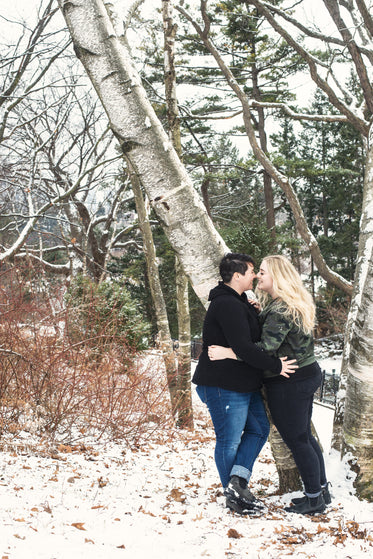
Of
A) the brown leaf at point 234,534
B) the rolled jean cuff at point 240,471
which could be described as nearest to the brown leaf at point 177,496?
the rolled jean cuff at point 240,471

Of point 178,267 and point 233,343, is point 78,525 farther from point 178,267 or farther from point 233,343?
point 178,267

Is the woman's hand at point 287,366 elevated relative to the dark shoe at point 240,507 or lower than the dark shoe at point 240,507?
elevated

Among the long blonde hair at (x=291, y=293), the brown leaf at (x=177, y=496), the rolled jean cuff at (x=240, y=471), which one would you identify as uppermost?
the long blonde hair at (x=291, y=293)

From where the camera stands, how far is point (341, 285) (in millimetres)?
4543

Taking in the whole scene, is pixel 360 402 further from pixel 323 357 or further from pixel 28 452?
pixel 323 357

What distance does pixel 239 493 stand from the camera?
295 cm

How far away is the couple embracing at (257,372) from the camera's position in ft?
9.64

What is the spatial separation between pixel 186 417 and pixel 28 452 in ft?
13.1

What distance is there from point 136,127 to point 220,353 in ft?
4.89

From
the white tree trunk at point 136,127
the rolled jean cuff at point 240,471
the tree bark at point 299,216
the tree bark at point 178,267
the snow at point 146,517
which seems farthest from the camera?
the tree bark at point 178,267

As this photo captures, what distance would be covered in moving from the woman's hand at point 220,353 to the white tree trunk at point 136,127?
2.11 feet

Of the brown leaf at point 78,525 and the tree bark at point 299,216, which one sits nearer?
the brown leaf at point 78,525

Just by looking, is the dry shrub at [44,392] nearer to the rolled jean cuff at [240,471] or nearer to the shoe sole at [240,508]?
the rolled jean cuff at [240,471]

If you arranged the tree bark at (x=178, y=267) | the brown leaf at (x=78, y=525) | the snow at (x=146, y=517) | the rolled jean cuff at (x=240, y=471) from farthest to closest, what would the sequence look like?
the tree bark at (x=178, y=267), the rolled jean cuff at (x=240, y=471), the brown leaf at (x=78, y=525), the snow at (x=146, y=517)
